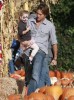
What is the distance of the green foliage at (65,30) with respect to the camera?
15688mm

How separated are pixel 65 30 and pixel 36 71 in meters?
6.08

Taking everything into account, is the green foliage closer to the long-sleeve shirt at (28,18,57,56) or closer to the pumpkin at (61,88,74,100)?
the long-sleeve shirt at (28,18,57,56)

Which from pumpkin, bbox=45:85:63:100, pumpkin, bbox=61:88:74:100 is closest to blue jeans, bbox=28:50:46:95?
pumpkin, bbox=45:85:63:100

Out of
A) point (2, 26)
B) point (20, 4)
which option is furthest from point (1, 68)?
point (20, 4)

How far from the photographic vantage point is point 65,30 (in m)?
15.9

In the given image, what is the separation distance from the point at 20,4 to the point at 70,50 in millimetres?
2379

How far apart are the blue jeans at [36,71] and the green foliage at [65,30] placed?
563 cm

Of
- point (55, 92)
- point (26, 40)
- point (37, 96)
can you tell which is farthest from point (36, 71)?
point (37, 96)

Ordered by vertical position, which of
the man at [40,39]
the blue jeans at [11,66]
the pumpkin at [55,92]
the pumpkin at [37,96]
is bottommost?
the blue jeans at [11,66]

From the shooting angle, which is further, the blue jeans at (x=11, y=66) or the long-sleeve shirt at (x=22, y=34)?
the blue jeans at (x=11, y=66)

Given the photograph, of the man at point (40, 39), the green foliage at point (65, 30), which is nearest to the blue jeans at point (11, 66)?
the green foliage at point (65, 30)

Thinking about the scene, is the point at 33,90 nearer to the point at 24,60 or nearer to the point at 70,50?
the point at 24,60

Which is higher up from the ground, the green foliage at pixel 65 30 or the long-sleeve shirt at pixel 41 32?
the long-sleeve shirt at pixel 41 32

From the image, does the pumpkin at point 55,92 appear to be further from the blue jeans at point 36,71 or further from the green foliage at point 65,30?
the green foliage at point 65,30
